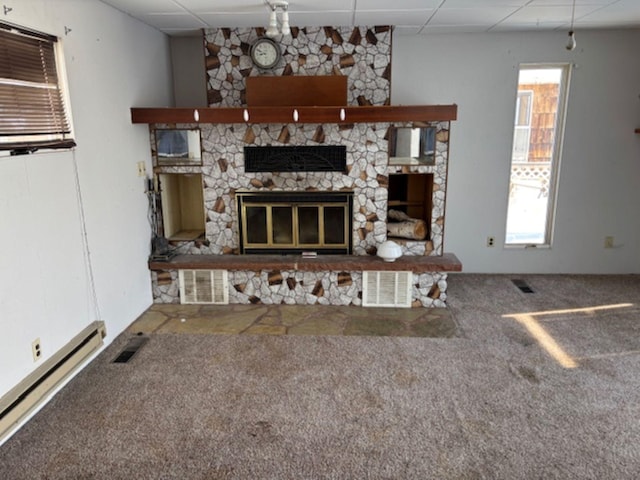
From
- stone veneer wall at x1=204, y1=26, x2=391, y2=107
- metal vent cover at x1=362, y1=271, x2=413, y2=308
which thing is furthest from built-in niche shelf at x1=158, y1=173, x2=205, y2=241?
metal vent cover at x1=362, y1=271, x2=413, y2=308

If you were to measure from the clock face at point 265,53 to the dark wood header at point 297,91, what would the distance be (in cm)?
24

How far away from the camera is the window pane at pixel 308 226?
4.07 m

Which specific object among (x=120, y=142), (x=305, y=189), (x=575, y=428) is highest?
(x=120, y=142)

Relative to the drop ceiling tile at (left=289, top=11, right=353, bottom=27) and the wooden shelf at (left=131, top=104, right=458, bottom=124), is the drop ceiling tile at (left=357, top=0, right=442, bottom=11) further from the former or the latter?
the wooden shelf at (left=131, top=104, right=458, bottom=124)

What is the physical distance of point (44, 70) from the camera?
2576 millimetres

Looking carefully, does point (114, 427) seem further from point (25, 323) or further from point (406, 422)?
point (406, 422)

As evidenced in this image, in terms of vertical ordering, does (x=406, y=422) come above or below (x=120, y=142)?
below

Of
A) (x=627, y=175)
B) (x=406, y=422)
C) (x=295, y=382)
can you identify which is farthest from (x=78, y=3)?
(x=627, y=175)

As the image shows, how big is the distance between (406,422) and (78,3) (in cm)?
316

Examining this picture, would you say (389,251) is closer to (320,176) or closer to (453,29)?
(320,176)

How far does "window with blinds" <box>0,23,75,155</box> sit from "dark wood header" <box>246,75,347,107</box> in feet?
5.15

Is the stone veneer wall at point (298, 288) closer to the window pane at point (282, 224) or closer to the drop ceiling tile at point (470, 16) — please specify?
the window pane at point (282, 224)

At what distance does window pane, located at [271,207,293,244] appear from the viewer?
13.4 feet

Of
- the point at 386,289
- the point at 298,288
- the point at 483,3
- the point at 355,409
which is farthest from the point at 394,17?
the point at 355,409
